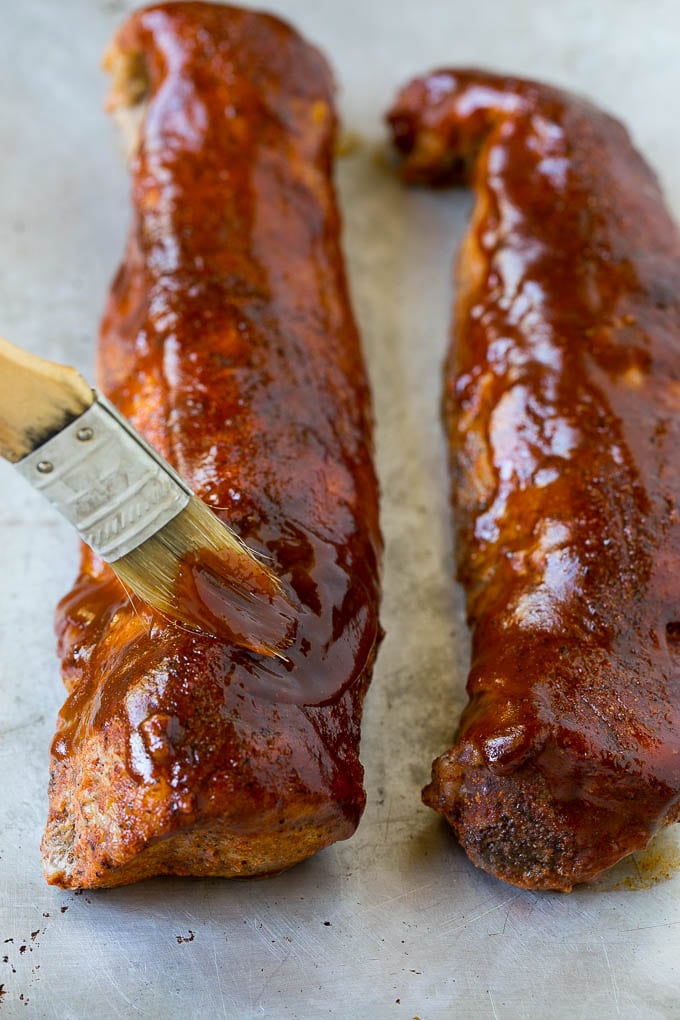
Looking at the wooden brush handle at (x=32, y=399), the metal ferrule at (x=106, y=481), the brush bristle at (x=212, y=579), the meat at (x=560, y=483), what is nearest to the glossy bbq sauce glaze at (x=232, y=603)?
the brush bristle at (x=212, y=579)

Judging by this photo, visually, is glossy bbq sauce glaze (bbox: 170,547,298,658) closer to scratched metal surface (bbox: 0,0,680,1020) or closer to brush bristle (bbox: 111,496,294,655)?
brush bristle (bbox: 111,496,294,655)

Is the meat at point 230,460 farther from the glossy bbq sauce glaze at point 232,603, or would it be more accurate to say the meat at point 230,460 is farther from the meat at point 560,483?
the meat at point 560,483

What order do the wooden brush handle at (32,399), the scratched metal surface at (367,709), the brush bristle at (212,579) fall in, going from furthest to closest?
the scratched metal surface at (367,709) → the brush bristle at (212,579) → the wooden brush handle at (32,399)

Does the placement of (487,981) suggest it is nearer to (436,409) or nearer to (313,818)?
(313,818)

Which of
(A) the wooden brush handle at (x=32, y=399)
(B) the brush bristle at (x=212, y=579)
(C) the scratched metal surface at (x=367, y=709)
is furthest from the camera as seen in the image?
(C) the scratched metal surface at (x=367, y=709)

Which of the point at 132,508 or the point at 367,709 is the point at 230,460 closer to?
the point at 132,508

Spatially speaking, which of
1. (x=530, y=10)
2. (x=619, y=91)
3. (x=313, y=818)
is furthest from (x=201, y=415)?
(x=530, y=10)

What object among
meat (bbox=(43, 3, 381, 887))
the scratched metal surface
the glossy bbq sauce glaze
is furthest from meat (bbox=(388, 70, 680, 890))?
the glossy bbq sauce glaze
